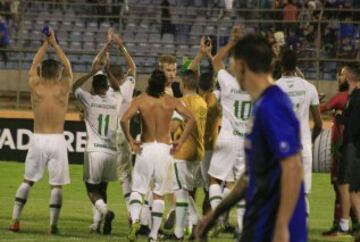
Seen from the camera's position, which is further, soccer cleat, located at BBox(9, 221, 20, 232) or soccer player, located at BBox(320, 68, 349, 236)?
soccer player, located at BBox(320, 68, 349, 236)

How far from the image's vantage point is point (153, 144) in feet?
44.3

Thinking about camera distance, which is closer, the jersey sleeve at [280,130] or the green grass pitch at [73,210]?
the jersey sleeve at [280,130]

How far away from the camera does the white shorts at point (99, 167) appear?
15.2 meters

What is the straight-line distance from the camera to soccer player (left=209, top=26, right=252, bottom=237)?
14.2m

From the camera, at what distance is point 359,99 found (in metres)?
14.8

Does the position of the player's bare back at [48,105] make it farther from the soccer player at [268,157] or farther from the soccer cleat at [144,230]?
the soccer player at [268,157]

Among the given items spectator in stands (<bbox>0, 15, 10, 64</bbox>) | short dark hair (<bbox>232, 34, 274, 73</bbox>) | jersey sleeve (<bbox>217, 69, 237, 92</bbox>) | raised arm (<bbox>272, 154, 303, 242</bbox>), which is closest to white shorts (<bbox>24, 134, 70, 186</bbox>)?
jersey sleeve (<bbox>217, 69, 237, 92</bbox>)

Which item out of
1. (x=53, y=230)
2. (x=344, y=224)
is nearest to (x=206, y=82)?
(x=344, y=224)

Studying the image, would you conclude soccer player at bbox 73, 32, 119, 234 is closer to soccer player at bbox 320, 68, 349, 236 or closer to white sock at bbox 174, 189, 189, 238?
white sock at bbox 174, 189, 189, 238

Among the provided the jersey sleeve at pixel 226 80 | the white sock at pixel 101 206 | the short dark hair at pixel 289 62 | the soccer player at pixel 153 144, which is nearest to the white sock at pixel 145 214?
the white sock at pixel 101 206

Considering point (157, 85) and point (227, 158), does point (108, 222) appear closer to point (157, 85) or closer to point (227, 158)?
point (227, 158)

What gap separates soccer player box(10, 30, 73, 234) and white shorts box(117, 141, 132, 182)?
110 cm

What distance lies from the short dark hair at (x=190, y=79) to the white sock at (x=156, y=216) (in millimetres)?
1836

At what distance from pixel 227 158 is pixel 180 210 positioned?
913 mm
